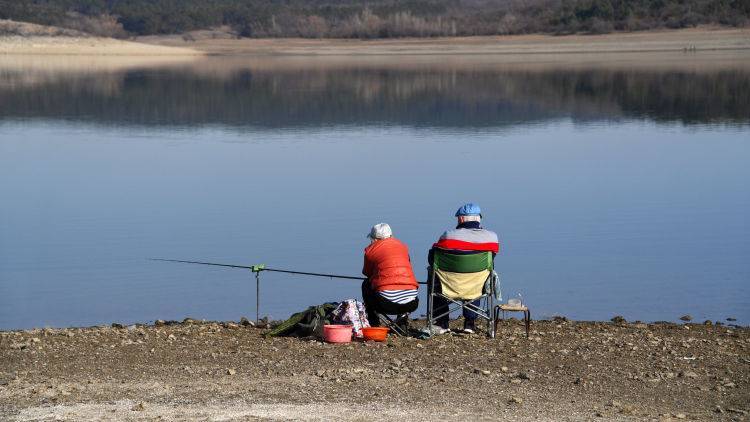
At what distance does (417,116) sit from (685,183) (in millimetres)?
12228

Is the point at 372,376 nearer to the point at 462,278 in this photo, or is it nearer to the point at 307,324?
the point at 307,324

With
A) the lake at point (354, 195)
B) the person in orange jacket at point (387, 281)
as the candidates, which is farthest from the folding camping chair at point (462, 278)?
the lake at point (354, 195)

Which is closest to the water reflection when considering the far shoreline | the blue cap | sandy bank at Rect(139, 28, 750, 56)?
sandy bank at Rect(139, 28, 750, 56)

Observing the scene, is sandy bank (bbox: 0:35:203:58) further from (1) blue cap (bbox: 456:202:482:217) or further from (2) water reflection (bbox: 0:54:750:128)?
(1) blue cap (bbox: 456:202:482:217)

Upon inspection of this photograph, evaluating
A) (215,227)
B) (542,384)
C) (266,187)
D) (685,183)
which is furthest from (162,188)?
(542,384)

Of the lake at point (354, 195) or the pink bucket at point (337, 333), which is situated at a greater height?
the pink bucket at point (337, 333)

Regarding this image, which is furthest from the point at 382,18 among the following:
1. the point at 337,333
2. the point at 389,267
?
the point at 337,333

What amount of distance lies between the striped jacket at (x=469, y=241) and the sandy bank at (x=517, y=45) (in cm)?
5436

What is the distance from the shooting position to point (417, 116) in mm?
29250

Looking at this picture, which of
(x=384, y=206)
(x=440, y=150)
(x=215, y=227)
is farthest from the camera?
(x=440, y=150)

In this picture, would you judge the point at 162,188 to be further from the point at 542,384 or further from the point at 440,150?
the point at 542,384

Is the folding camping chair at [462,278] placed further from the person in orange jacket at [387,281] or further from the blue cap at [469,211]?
the blue cap at [469,211]

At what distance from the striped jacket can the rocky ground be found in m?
0.54

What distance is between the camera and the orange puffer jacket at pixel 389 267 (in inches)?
324
